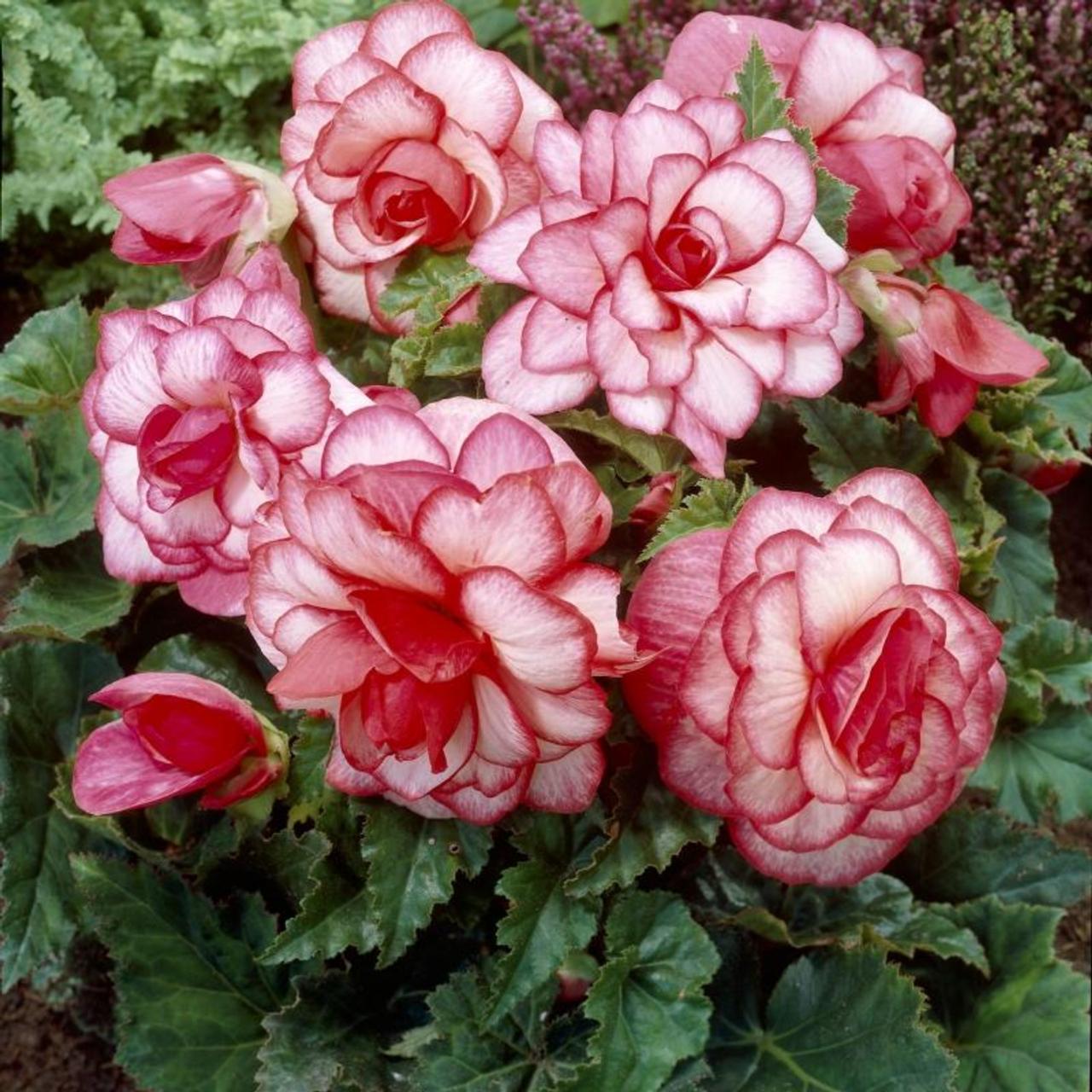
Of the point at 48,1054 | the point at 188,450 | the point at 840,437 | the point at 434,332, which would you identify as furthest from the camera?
the point at 48,1054

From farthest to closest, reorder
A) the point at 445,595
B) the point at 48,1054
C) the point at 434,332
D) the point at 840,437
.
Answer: the point at 48,1054
the point at 840,437
the point at 434,332
the point at 445,595

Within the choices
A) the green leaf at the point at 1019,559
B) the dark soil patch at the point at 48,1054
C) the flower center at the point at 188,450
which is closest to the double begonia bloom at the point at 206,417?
the flower center at the point at 188,450

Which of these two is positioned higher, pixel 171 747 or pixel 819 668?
pixel 819 668

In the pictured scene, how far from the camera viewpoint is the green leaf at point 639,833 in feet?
2.65

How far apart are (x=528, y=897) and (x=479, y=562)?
0.30 metres

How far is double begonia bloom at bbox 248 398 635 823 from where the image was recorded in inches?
24.7

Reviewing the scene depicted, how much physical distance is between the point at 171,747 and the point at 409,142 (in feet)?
1.35

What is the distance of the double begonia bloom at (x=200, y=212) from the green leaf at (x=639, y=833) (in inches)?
17.2

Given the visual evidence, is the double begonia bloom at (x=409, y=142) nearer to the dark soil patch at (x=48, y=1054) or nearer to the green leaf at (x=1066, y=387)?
the green leaf at (x=1066, y=387)

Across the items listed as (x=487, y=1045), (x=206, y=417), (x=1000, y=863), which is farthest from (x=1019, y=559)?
(x=206, y=417)

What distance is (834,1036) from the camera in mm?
996

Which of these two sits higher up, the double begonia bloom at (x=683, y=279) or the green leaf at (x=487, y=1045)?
the double begonia bloom at (x=683, y=279)

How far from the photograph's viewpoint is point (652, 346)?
29.7 inches

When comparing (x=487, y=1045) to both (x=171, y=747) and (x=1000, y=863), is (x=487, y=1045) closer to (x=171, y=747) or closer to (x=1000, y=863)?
(x=171, y=747)
